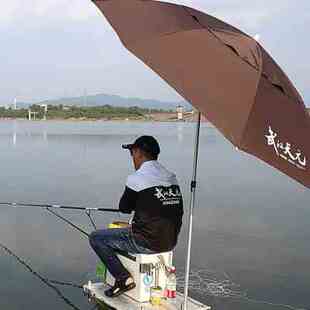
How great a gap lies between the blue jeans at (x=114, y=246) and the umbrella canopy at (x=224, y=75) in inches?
65.4

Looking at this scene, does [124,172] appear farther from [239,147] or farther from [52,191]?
[239,147]

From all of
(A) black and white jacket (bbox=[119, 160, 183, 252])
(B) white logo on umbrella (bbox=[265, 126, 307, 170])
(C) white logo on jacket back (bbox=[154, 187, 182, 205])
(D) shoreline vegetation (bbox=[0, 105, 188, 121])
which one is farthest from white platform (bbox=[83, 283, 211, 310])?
(D) shoreline vegetation (bbox=[0, 105, 188, 121])

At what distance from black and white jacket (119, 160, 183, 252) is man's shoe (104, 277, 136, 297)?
408 mm

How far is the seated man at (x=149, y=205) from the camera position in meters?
4.08

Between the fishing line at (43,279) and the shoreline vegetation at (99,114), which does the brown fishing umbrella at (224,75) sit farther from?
the shoreline vegetation at (99,114)

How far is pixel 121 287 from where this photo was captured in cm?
442

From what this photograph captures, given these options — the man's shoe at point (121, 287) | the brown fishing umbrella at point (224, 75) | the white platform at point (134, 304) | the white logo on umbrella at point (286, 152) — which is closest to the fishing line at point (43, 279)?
the white platform at point (134, 304)

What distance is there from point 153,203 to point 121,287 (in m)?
0.86

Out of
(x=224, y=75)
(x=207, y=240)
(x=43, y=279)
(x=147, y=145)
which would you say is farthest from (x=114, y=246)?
(x=207, y=240)

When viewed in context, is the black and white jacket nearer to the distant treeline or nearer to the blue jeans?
the blue jeans

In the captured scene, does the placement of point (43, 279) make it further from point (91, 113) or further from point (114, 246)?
point (91, 113)

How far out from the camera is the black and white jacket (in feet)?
13.4

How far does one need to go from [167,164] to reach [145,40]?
44.3 feet

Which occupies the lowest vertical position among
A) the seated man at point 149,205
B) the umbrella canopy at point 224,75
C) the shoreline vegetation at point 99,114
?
the shoreline vegetation at point 99,114
